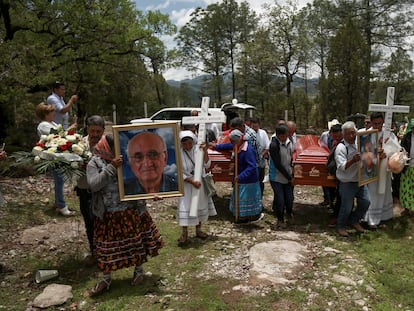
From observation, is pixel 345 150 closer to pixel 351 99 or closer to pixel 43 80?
pixel 43 80

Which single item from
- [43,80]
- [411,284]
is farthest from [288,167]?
[43,80]

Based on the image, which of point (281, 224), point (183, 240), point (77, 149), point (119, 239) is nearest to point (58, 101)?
point (77, 149)

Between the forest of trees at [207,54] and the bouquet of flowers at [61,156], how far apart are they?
3.99 meters

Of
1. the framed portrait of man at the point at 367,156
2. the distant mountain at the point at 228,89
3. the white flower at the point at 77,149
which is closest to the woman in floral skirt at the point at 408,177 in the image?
the framed portrait of man at the point at 367,156

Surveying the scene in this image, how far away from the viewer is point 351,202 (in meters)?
5.36

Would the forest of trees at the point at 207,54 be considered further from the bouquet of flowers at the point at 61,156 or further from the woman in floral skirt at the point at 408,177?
the woman in floral skirt at the point at 408,177

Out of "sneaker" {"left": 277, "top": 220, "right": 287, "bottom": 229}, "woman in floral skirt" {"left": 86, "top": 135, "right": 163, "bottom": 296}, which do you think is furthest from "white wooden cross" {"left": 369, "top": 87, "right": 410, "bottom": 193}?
"woman in floral skirt" {"left": 86, "top": 135, "right": 163, "bottom": 296}

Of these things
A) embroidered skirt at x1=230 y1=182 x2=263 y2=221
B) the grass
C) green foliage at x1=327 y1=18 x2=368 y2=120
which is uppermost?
green foliage at x1=327 y1=18 x2=368 y2=120

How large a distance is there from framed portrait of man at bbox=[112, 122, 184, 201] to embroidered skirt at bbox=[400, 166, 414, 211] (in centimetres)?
405

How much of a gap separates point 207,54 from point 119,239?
99.9ft

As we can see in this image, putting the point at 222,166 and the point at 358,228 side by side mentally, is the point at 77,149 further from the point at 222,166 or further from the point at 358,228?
the point at 358,228

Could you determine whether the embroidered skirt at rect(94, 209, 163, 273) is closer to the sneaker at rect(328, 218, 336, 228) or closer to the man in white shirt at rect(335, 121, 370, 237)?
the man in white shirt at rect(335, 121, 370, 237)

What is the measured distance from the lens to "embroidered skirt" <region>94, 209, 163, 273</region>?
3.67 metres

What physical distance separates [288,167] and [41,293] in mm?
3803
